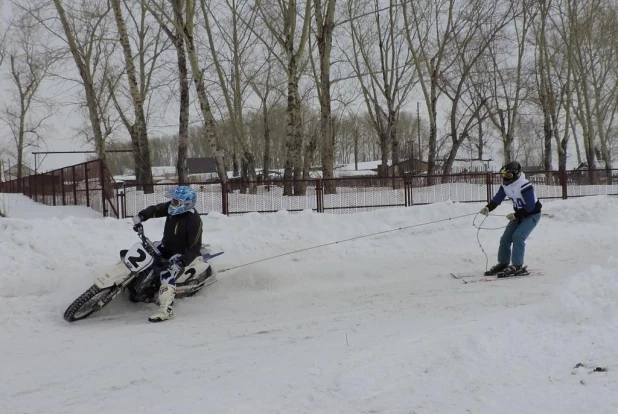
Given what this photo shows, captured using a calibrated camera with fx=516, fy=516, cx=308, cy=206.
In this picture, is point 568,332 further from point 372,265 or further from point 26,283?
point 26,283

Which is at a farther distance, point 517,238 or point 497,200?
point 497,200

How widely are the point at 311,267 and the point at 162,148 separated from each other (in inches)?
5666

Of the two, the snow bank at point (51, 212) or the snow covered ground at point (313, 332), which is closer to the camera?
the snow covered ground at point (313, 332)

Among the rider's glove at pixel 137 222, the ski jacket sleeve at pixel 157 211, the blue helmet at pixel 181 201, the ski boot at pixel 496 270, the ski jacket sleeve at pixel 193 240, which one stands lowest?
the ski boot at pixel 496 270

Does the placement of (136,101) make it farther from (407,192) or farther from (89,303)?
(89,303)

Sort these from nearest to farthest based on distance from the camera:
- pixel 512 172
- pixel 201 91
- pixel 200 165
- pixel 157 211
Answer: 1. pixel 157 211
2. pixel 512 172
3. pixel 201 91
4. pixel 200 165

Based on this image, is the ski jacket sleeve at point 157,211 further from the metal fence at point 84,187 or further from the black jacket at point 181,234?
the metal fence at point 84,187

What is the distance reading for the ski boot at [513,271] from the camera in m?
8.09

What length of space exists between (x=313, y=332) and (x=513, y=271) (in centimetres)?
408

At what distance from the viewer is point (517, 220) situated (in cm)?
845

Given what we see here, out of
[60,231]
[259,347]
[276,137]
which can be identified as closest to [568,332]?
[259,347]

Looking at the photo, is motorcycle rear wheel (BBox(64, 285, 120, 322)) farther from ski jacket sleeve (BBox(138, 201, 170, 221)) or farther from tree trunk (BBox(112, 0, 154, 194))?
tree trunk (BBox(112, 0, 154, 194))

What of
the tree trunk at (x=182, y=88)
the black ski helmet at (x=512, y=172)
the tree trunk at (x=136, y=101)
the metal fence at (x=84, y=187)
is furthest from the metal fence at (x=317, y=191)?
the black ski helmet at (x=512, y=172)

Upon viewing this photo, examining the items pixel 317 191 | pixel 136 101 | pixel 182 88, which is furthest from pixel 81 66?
pixel 317 191
